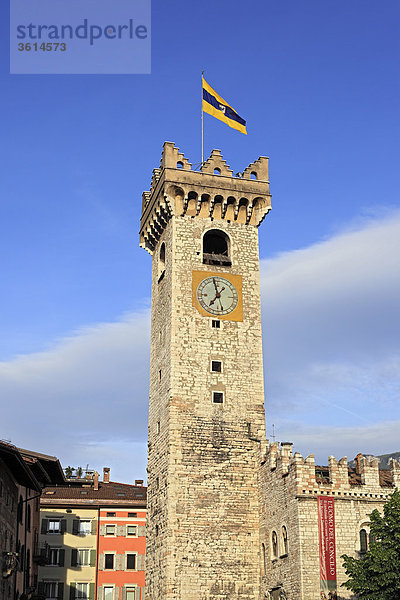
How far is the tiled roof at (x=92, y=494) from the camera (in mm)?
62250

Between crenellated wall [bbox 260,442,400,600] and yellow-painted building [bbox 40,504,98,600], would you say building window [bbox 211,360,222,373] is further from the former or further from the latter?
yellow-painted building [bbox 40,504,98,600]

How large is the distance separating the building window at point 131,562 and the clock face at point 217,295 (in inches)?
1003

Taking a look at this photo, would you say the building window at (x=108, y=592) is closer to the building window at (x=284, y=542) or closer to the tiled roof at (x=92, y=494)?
the tiled roof at (x=92, y=494)

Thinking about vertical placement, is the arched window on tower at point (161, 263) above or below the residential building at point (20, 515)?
above

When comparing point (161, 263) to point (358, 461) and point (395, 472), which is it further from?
point (395, 472)

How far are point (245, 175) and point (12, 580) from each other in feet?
95.0

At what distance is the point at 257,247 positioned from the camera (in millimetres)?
49250

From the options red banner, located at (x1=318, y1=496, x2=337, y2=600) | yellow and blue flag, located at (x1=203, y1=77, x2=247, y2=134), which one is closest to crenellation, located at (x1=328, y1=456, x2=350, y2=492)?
red banner, located at (x1=318, y1=496, x2=337, y2=600)

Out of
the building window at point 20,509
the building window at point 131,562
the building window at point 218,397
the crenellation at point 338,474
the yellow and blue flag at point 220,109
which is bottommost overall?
the building window at point 131,562

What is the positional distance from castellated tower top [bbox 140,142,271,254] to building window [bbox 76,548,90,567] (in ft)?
88.6

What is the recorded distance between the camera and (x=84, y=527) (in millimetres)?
61531

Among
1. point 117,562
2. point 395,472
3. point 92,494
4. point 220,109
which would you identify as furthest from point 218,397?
point 92,494

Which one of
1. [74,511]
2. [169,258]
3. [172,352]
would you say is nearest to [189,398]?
[172,352]

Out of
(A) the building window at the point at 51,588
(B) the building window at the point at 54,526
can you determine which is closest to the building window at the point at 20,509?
(A) the building window at the point at 51,588
